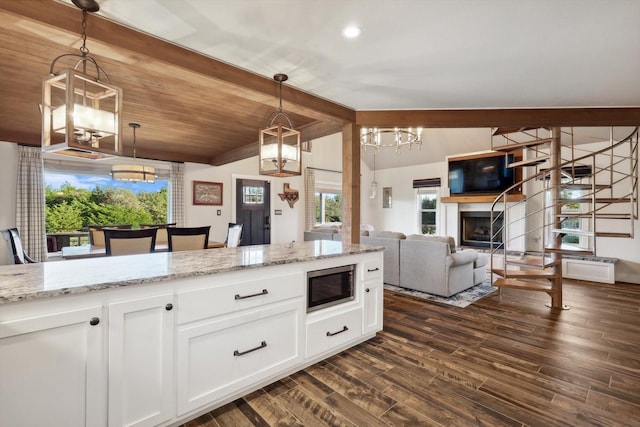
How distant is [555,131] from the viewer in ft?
12.5

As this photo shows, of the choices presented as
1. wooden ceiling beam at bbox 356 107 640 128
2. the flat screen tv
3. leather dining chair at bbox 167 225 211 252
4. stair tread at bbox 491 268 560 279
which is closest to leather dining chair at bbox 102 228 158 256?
leather dining chair at bbox 167 225 211 252

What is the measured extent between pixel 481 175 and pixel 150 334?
762cm

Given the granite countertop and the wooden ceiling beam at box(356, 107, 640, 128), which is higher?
the wooden ceiling beam at box(356, 107, 640, 128)

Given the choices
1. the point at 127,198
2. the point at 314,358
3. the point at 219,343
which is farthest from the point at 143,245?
the point at 127,198

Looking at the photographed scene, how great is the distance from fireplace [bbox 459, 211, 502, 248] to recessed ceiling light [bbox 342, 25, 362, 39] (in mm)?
6712

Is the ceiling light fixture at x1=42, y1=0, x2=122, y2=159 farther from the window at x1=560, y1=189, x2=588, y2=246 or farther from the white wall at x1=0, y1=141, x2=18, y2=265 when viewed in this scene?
the window at x1=560, y1=189, x2=588, y2=246

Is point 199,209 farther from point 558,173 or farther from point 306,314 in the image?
point 558,173

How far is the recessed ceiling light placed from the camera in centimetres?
189

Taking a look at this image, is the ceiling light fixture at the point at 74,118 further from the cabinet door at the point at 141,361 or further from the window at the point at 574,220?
the window at the point at 574,220

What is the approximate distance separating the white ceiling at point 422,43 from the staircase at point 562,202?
0.95 m

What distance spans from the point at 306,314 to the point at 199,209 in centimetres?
491

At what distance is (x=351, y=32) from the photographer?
1.93 meters

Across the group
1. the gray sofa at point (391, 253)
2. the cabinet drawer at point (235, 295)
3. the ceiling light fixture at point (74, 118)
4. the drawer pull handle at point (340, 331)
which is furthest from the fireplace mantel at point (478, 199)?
the ceiling light fixture at point (74, 118)

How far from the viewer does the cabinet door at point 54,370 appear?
1190mm
